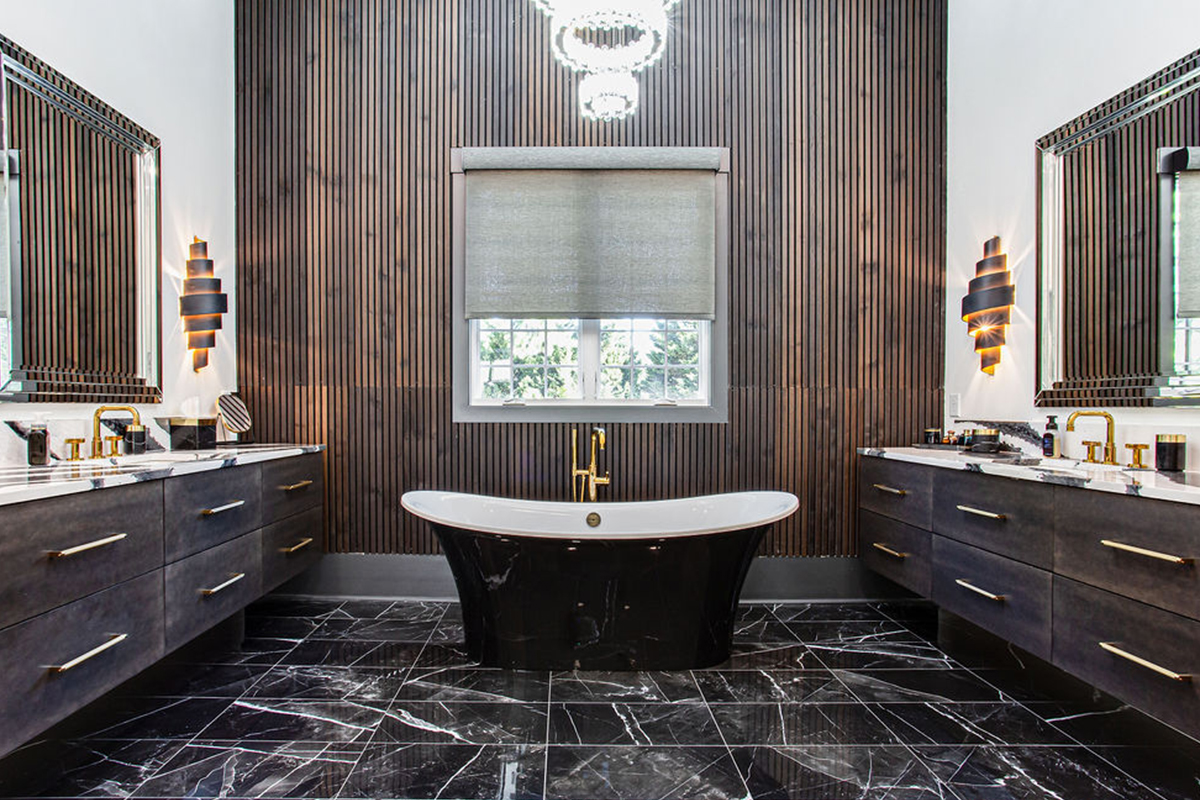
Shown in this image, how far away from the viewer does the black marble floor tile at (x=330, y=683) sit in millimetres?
2055

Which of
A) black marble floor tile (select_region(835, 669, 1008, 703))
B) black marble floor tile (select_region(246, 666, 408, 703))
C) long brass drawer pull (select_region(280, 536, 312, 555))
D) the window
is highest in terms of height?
the window

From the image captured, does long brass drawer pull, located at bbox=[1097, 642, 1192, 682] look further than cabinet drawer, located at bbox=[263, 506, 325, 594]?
No

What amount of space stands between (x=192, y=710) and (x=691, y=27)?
12.4 feet

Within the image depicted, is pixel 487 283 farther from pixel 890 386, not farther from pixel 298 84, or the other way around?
pixel 890 386

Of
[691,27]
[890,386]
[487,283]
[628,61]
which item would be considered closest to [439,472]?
[487,283]

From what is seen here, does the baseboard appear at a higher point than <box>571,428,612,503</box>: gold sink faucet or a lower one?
lower

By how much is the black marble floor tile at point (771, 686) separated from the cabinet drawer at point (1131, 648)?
72 cm

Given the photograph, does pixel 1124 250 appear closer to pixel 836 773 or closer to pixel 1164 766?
pixel 1164 766

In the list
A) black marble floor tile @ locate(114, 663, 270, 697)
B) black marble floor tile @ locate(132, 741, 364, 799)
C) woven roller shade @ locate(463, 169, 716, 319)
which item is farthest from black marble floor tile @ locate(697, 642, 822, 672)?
black marble floor tile @ locate(114, 663, 270, 697)

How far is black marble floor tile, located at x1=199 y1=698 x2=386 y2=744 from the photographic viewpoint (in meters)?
1.81

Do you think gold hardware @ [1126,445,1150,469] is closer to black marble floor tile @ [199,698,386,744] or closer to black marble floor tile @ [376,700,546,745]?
black marble floor tile @ [376,700,546,745]

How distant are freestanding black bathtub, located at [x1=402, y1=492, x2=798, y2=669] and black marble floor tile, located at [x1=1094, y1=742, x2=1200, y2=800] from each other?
1202 mm

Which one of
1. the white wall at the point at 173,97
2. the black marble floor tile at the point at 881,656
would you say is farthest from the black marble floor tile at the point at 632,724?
the white wall at the point at 173,97

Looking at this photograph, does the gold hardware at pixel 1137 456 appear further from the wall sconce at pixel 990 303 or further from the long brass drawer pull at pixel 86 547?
the long brass drawer pull at pixel 86 547
